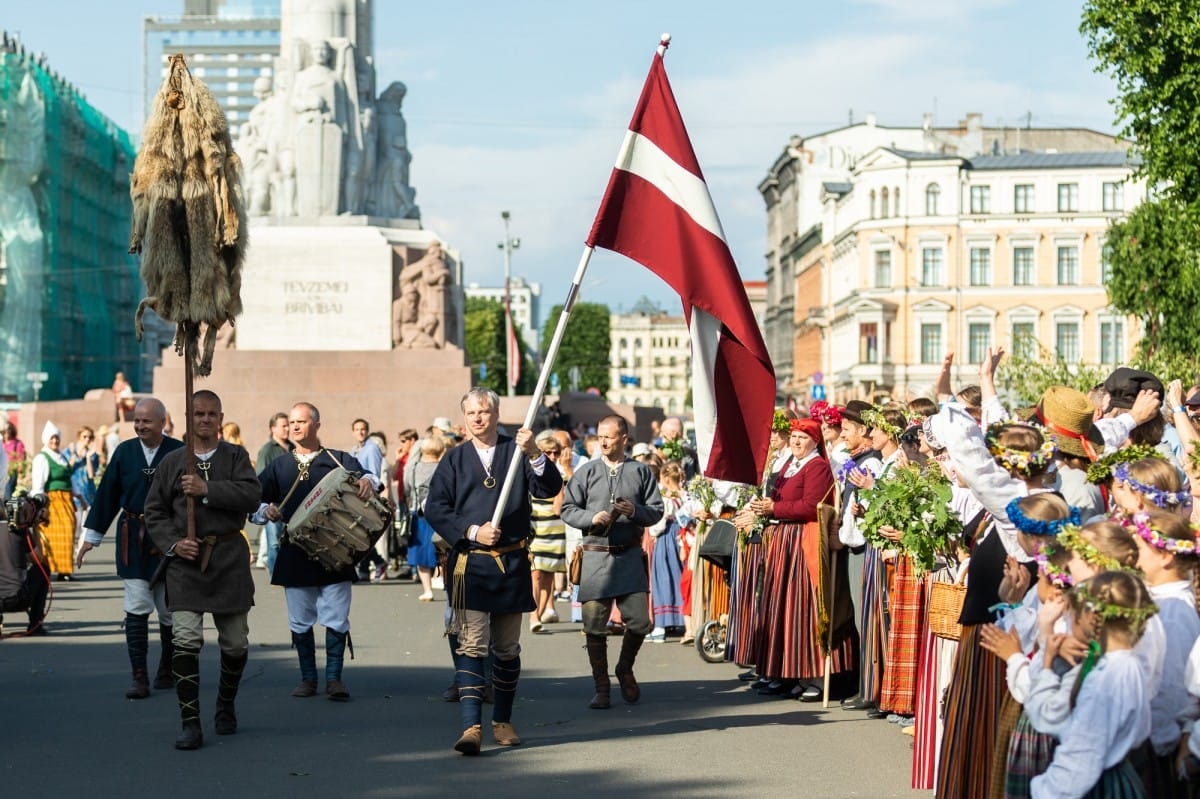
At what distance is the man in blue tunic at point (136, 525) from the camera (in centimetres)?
1126

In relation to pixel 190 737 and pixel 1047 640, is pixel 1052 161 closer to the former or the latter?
pixel 190 737

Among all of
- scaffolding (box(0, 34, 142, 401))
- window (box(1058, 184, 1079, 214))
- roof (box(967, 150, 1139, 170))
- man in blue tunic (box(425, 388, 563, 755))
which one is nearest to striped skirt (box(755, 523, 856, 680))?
man in blue tunic (box(425, 388, 563, 755))

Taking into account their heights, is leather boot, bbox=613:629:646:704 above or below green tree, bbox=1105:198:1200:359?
below

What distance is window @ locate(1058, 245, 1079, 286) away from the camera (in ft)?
282

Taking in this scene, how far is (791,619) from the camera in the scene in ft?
36.7

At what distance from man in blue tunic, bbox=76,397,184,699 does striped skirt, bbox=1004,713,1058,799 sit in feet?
21.0

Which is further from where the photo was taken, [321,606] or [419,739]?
[321,606]

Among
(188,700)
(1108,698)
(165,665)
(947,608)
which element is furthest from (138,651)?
(1108,698)

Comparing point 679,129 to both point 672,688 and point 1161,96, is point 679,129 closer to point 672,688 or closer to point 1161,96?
point 672,688

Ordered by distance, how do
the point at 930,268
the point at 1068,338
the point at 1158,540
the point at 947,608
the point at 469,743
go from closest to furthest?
the point at 1158,540, the point at 947,608, the point at 469,743, the point at 1068,338, the point at 930,268

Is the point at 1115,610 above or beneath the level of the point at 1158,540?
beneath

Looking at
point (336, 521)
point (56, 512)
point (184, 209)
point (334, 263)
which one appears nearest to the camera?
point (184, 209)

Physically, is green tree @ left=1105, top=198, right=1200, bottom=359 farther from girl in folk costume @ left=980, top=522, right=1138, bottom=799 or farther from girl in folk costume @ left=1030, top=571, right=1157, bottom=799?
girl in folk costume @ left=1030, top=571, right=1157, bottom=799

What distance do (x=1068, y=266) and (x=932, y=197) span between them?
689 centimetres
